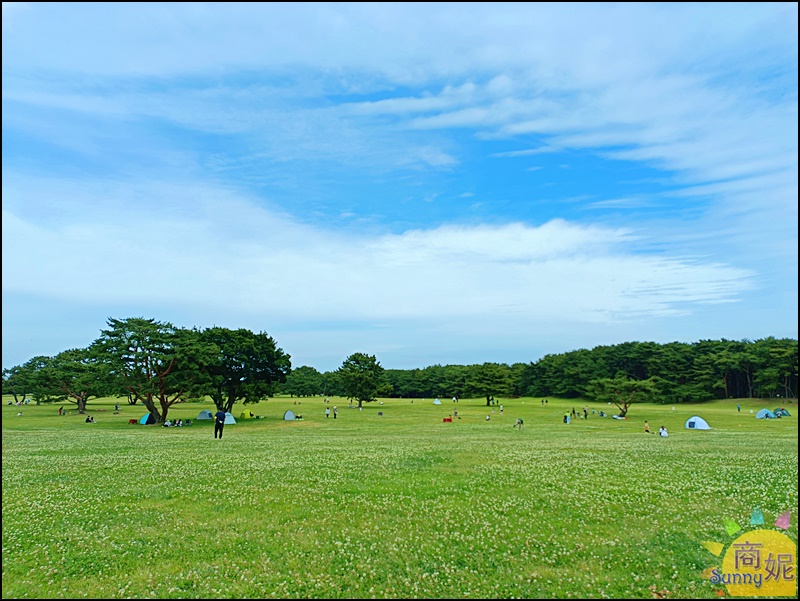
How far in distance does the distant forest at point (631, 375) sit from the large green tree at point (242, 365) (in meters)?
31.1

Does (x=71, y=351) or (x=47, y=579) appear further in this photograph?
(x=71, y=351)

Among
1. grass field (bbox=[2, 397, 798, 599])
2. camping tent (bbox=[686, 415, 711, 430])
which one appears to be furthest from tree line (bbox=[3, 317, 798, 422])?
grass field (bbox=[2, 397, 798, 599])

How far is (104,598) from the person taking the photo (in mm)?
9656

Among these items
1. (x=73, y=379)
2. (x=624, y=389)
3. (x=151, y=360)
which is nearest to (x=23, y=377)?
(x=73, y=379)

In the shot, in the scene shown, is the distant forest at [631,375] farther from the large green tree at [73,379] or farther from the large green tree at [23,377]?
the large green tree at [23,377]

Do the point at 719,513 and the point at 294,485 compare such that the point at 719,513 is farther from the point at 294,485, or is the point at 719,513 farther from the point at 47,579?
the point at 47,579

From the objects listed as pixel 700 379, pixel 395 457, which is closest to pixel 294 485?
pixel 395 457

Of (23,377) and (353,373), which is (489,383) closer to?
(353,373)

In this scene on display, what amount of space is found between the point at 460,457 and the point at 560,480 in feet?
25.4

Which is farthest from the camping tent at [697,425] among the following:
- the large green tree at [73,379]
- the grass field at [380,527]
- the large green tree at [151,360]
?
the large green tree at [73,379]

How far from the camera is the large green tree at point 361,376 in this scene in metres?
99.4

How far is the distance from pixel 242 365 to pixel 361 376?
34.4 metres

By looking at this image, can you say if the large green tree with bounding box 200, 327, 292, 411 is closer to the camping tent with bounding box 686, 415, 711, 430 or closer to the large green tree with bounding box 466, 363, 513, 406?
the large green tree with bounding box 466, 363, 513, 406

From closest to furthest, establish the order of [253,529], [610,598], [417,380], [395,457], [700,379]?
[610,598]
[253,529]
[395,457]
[700,379]
[417,380]
